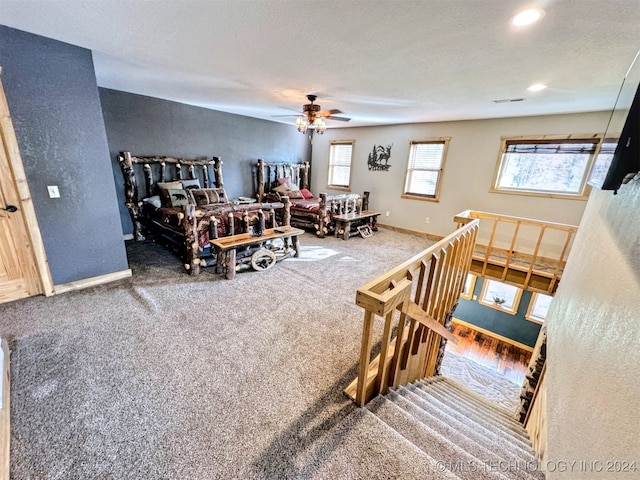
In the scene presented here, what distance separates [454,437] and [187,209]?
3235mm

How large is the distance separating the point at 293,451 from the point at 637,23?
316cm

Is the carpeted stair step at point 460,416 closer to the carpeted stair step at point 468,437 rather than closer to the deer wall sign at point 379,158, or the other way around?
the carpeted stair step at point 468,437

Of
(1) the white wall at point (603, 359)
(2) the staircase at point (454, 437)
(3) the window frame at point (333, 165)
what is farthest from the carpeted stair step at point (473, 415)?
(3) the window frame at point (333, 165)

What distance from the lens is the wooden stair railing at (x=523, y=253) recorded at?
11.7ft

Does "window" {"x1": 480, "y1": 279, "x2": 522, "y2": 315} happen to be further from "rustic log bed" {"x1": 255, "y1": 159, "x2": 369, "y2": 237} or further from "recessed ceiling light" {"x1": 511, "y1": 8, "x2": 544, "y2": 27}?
"recessed ceiling light" {"x1": 511, "y1": 8, "x2": 544, "y2": 27}

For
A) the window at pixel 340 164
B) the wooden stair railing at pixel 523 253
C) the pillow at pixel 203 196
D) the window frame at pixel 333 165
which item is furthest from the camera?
the window at pixel 340 164

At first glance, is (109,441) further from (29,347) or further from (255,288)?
(255,288)

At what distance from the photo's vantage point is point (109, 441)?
53.6 inches

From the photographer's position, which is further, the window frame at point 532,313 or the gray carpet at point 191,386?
the window frame at point 532,313

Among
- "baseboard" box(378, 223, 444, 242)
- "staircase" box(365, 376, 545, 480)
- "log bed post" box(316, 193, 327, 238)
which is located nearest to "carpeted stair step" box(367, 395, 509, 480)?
"staircase" box(365, 376, 545, 480)

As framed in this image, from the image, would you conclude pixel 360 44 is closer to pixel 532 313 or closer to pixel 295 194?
pixel 295 194

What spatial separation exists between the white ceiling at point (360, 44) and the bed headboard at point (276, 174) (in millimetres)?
2815

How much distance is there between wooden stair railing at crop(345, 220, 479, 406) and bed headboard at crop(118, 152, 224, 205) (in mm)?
4523

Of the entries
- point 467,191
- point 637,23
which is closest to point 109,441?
point 637,23
